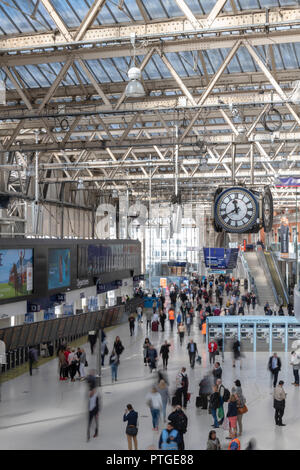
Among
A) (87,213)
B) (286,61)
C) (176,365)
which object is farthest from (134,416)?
(87,213)

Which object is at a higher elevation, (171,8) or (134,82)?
(171,8)

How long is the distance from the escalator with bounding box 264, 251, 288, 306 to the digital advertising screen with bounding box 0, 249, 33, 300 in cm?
2253

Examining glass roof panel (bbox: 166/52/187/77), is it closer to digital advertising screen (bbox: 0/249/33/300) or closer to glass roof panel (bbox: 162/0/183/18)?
glass roof panel (bbox: 162/0/183/18)

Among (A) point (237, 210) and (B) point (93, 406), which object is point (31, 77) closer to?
(A) point (237, 210)

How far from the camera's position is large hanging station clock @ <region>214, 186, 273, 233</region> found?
10.9m

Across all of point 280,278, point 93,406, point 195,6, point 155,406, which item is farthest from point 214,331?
point 280,278

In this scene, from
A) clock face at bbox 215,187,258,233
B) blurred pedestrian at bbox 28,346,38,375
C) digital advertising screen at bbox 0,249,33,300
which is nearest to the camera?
clock face at bbox 215,187,258,233

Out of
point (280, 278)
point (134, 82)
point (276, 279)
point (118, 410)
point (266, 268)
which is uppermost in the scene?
point (134, 82)

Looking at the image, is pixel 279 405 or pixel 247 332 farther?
pixel 247 332

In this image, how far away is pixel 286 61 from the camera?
1856 centimetres

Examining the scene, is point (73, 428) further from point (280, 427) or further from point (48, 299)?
point (48, 299)

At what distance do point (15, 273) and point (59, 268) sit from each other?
3647mm

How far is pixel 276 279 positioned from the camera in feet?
125

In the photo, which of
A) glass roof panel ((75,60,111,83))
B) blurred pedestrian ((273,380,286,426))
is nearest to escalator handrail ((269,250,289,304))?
glass roof panel ((75,60,111,83))
